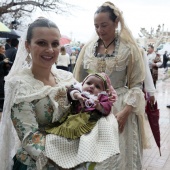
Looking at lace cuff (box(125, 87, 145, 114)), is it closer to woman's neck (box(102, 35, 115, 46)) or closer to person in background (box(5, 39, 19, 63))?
woman's neck (box(102, 35, 115, 46))

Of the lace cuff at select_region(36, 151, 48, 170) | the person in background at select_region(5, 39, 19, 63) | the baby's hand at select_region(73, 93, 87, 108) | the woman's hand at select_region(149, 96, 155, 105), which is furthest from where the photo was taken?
the person in background at select_region(5, 39, 19, 63)

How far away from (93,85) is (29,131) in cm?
55

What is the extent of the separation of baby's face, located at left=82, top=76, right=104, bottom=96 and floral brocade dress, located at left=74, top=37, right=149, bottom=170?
48 centimetres

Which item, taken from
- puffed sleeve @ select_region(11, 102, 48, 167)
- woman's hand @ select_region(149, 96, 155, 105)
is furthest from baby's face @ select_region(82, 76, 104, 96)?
woman's hand @ select_region(149, 96, 155, 105)

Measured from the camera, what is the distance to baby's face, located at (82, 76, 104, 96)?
5.71 ft

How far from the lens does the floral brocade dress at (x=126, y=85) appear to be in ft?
7.68

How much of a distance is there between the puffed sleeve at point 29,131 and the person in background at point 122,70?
0.99 metres

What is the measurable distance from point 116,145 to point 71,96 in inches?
15.4

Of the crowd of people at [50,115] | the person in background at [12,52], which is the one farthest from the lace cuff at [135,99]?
the person in background at [12,52]

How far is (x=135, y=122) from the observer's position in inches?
97.7

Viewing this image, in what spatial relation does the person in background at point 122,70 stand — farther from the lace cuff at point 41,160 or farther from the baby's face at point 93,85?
the lace cuff at point 41,160

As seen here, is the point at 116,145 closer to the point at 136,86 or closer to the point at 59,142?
the point at 59,142

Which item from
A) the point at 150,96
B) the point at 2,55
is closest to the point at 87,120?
the point at 150,96

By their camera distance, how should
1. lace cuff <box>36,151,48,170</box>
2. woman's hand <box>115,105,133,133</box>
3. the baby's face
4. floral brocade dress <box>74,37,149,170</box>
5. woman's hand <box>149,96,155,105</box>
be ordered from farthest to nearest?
woman's hand <box>149,96,155,105</box> → floral brocade dress <box>74,37,149,170</box> → woman's hand <box>115,105,133,133</box> → the baby's face → lace cuff <box>36,151,48,170</box>
